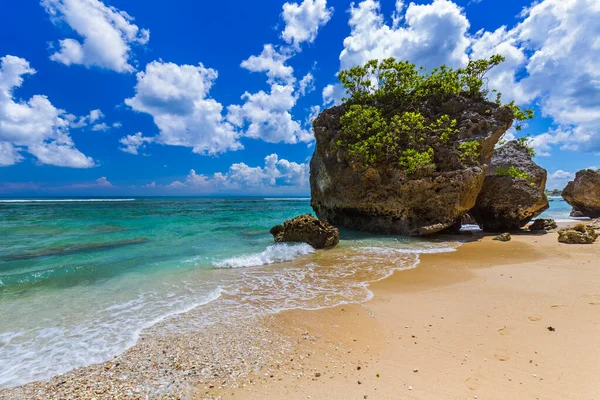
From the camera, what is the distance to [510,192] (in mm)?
16406

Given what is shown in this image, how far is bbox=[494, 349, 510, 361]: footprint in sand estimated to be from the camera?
3.67 metres

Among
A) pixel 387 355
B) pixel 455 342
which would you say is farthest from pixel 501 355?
pixel 387 355

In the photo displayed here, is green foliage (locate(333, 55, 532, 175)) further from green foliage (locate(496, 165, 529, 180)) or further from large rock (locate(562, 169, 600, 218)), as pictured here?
large rock (locate(562, 169, 600, 218))

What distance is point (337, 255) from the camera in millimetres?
11531

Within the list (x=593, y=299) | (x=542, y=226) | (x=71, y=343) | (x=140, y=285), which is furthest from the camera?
(x=542, y=226)

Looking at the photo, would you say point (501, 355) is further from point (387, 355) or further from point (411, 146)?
point (411, 146)

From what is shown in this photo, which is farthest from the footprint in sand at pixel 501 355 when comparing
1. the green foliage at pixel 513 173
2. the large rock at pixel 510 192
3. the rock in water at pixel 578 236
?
the green foliage at pixel 513 173

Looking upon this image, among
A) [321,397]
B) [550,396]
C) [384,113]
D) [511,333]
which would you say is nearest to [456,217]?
[384,113]

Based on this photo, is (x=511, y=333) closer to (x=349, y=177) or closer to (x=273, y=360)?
(x=273, y=360)

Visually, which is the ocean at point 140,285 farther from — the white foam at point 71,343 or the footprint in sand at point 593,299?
the footprint in sand at point 593,299

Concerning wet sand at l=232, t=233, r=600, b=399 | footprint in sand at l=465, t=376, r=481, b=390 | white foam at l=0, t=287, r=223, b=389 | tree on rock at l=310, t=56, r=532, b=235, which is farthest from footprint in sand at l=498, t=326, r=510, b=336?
tree on rock at l=310, t=56, r=532, b=235

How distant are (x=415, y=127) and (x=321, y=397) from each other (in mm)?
15833

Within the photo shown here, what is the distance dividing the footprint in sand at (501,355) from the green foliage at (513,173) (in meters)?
16.6

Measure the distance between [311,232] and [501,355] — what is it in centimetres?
989
